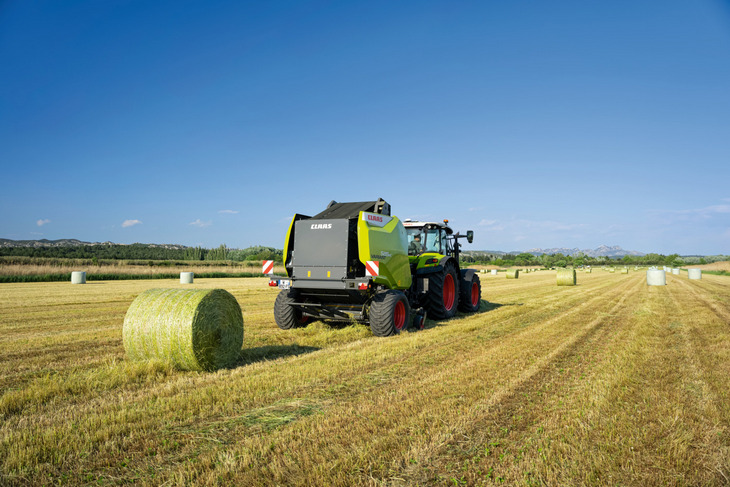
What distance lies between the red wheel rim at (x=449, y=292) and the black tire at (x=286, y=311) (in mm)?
4231

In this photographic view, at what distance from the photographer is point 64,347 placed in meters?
7.29

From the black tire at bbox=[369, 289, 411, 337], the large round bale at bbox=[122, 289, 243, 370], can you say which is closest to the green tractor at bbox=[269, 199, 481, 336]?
the black tire at bbox=[369, 289, 411, 337]

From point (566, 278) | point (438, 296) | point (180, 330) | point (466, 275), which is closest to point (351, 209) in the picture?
point (438, 296)

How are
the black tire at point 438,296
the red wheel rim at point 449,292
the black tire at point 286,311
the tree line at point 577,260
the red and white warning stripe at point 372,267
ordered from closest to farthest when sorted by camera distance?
1. the red and white warning stripe at point 372,267
2. the black tire at point 286,311
3. the black tire at point 438,296
4. the red wheel rim at point 449,292
5. the tree line at point 577,260

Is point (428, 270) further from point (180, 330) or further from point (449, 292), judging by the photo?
point (180, 330)

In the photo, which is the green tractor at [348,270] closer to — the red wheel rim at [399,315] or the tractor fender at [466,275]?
the red wheel rim at [399,315]

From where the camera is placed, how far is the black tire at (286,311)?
8.84m

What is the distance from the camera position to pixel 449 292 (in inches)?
449

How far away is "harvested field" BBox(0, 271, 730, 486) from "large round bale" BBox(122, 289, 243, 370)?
0.20 metres

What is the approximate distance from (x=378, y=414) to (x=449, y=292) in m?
7.69

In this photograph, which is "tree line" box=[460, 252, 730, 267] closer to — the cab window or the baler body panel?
the cab window

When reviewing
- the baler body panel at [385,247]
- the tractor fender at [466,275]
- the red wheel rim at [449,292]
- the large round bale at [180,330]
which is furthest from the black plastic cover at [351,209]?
the tractor fender at [466,275]

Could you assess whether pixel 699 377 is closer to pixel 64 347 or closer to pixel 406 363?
pixel 406 363

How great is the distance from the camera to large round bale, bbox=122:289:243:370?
5.62 meters
